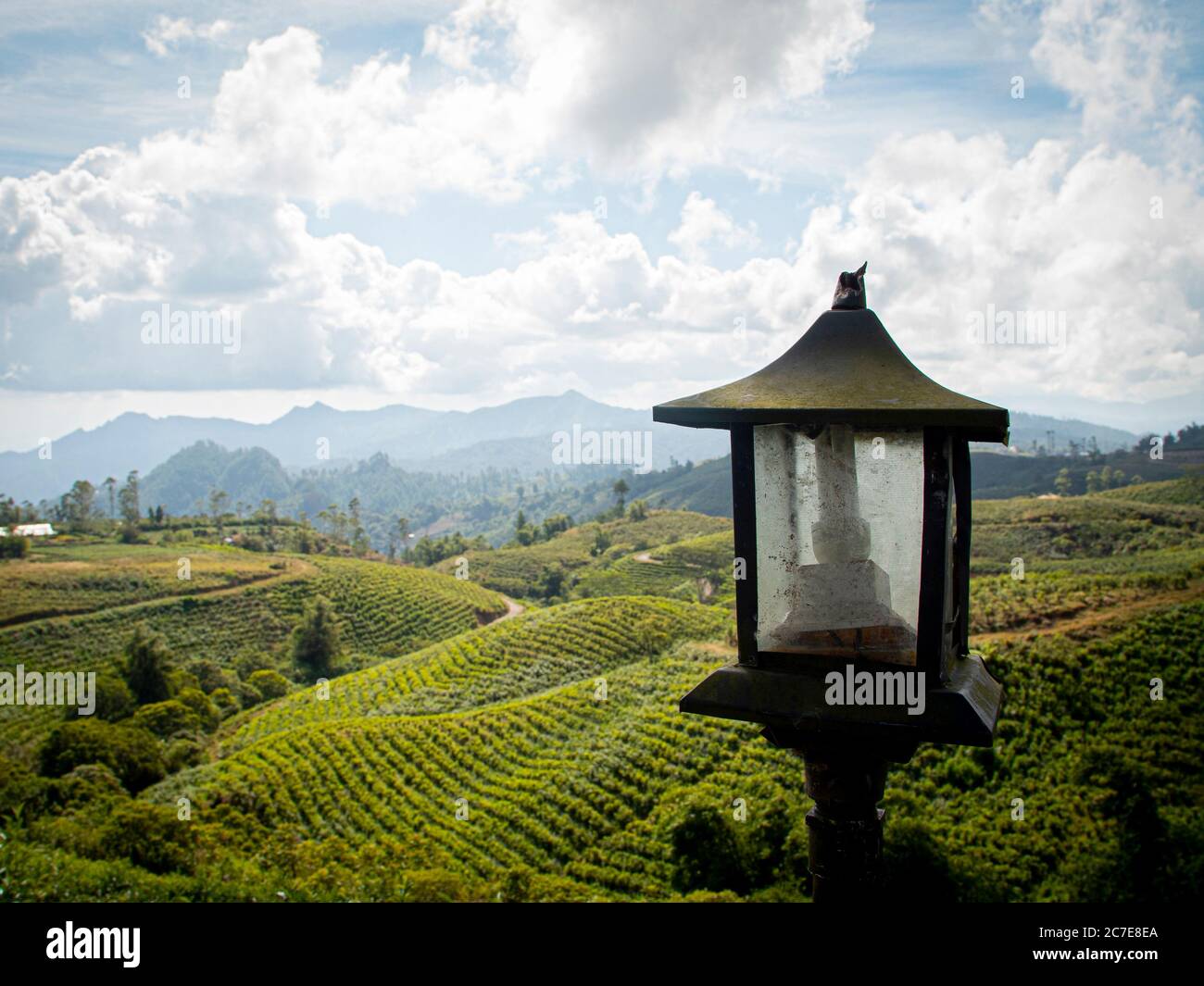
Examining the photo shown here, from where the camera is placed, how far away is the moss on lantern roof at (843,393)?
2301 millimetres

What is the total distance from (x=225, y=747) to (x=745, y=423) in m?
32.1

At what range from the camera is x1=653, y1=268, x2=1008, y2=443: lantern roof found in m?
2.30

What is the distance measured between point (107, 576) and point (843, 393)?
56231 mm

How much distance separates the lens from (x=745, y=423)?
8.35 ft

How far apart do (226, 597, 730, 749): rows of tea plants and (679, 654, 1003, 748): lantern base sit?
28.8 metres

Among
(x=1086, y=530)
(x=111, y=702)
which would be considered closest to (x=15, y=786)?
(x=111, y=702)

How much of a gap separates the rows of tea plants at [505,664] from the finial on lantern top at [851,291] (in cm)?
2900

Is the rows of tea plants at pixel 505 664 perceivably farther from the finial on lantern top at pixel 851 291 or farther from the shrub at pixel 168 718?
the finial on lantern top at pixel 851 291

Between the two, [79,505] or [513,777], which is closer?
[513,777]

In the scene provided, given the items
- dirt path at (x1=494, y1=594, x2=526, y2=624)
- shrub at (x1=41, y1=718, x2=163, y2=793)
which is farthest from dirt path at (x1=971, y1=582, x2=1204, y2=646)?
dirt path at (x1=494, y1=594, x2=526, y2=624)

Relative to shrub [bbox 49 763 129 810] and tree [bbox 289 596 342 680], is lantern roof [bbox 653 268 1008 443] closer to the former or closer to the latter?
shrub [bbox 49 763 129 810]

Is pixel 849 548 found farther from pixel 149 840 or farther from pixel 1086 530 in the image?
pixel 1086 530

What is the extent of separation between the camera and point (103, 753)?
2534cm
